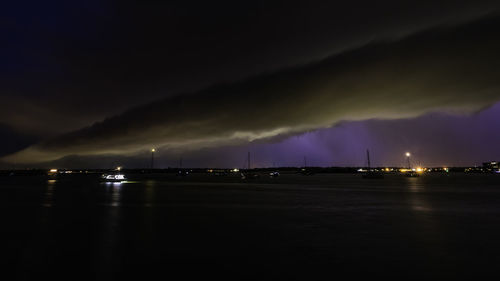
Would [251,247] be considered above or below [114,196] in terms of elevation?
below

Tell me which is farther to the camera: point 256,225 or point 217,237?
point 256,225

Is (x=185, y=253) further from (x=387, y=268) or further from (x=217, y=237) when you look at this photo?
(x=387, y=268)

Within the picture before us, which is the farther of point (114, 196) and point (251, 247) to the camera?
point (114, 196)

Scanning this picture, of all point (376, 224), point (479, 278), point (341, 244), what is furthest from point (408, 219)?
point (479, 278)

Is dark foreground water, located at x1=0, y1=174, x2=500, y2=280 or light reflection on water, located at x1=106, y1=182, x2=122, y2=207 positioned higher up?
light reflection on water, located at x1=106, y1=182, x2=122, y2=207

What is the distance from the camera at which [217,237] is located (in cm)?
1892

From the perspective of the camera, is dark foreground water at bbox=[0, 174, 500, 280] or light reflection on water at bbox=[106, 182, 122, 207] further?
light reflection on water at bbox=[106, 182, 122, 207]

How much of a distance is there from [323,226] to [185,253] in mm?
11140

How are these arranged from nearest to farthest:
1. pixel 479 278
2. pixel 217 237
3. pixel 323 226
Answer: pixel 479 278 < pixel 217 237 < pixel 323 226

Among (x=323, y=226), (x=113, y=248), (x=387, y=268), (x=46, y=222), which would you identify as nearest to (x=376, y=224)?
(x=323, y=226)

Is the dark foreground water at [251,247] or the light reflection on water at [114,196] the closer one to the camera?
the dark foreground water at [251,247]

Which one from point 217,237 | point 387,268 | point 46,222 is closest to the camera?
point 387,268

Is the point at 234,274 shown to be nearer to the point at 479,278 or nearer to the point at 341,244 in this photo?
the point at 341,244

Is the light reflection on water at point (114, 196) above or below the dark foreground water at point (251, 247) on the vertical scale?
above
